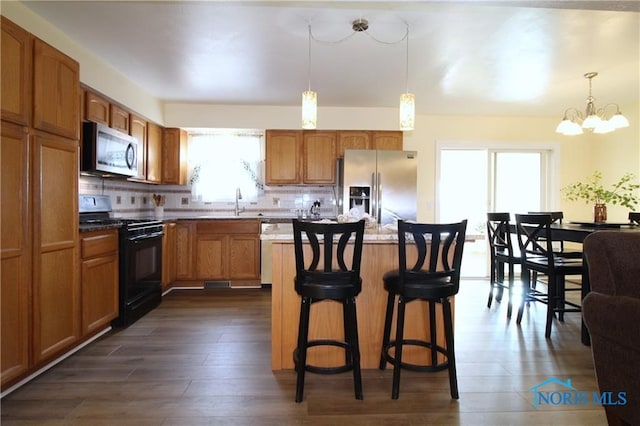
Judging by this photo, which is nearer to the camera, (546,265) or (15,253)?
(15,253)

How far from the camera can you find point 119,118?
3.61 m

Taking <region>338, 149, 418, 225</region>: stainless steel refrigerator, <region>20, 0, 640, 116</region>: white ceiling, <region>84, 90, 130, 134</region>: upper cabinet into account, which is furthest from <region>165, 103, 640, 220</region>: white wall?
<region>84, 90, 130, 134</region>: upper cabinet

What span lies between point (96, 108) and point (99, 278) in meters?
1.57

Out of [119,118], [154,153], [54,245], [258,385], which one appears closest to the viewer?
[258,385]

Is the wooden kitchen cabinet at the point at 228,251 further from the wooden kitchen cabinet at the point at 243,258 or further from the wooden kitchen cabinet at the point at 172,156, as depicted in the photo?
the wooden kitchen cabinet at the point at 172,156

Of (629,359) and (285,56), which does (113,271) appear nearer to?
(285,56)

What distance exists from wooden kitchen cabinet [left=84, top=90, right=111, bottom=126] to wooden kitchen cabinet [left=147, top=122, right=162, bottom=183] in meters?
0.88

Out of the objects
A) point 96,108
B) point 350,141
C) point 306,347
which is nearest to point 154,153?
point 96,108

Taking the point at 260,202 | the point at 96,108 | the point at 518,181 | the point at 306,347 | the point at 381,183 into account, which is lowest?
the point at 306,347

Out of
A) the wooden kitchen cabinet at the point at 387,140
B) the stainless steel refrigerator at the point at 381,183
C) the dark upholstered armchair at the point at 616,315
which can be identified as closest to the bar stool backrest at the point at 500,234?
the stainless steel refrigerator at the point at 381,183

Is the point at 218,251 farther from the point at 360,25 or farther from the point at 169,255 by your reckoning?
the point at 360,25

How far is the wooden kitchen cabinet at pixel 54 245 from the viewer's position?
210cm

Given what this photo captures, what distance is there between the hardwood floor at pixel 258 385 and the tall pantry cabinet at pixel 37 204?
29cm

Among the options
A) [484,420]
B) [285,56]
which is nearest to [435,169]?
[285,56]
